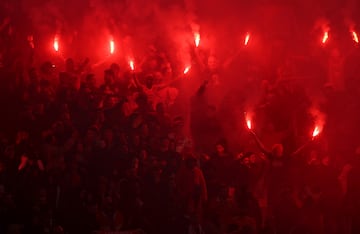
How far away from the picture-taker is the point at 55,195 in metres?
6.78

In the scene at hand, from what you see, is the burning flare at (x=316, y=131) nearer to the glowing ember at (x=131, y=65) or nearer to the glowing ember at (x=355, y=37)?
the glowing ember at (x=355, y=37)

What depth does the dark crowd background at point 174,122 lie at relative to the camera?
6891 millimetres

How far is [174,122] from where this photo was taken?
7523 mm

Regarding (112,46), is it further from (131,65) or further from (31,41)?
(31,41)

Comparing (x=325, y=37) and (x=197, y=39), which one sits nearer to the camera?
(x=197, y=39)

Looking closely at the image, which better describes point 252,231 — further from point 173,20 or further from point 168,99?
point 173,20

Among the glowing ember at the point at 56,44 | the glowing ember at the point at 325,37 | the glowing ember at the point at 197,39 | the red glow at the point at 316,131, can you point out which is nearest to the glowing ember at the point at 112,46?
the glowing ember at the point at 56,44

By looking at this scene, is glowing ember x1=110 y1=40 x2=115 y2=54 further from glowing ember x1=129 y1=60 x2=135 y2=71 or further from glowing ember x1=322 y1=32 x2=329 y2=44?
glowing ember x1=322 y1=32 x2=329 y2=44

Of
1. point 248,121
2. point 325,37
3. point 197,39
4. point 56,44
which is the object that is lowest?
point 248,121

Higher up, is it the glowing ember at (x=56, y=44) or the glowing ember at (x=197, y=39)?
the glowing ember at (x=197, y=39)

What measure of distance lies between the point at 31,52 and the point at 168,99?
226 cm

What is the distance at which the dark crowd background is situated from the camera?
6.89 metres

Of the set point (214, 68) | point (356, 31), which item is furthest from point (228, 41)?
point (356, 31)

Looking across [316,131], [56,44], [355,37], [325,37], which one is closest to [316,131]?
[316,131]
